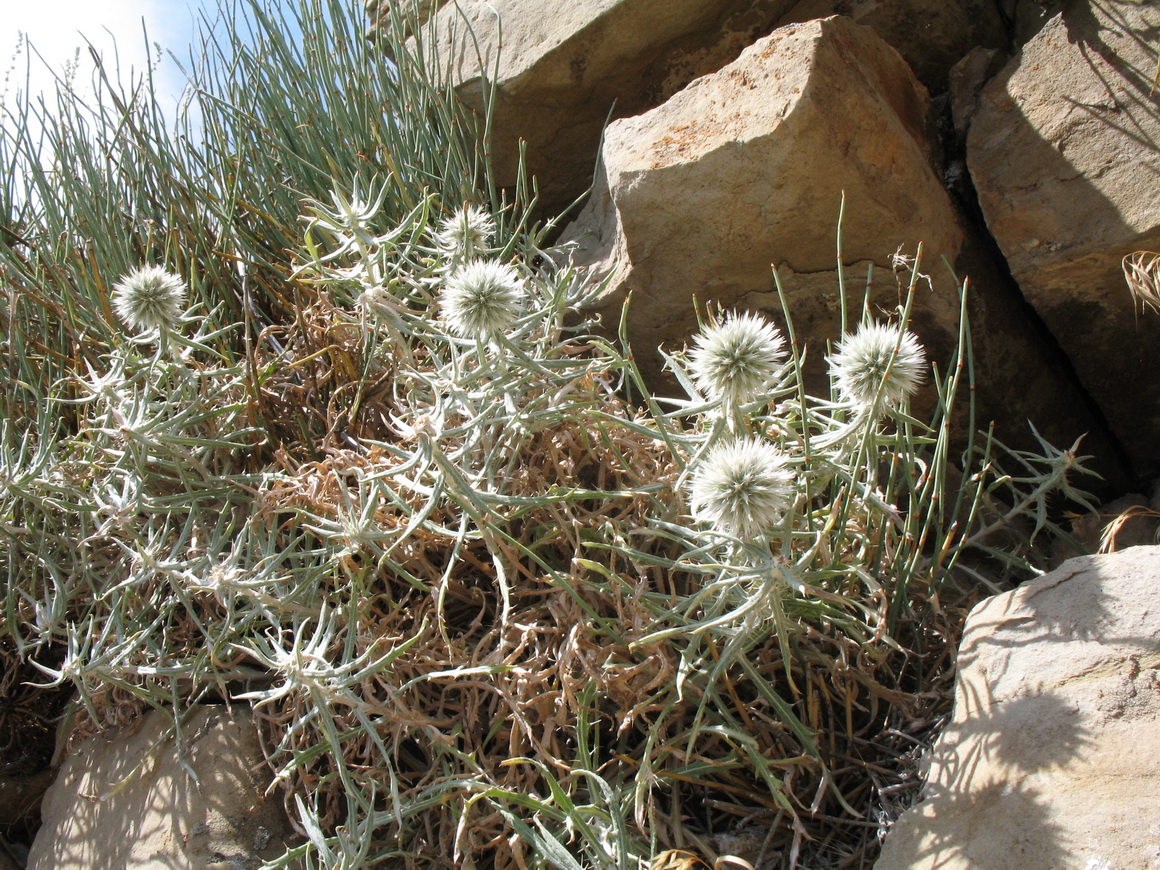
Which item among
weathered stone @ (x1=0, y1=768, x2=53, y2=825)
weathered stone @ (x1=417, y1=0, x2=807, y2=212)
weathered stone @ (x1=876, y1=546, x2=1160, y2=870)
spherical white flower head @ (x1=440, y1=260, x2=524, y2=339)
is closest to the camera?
weathered stone @ (x1=876, y1=546, x2=1160, y2=870)

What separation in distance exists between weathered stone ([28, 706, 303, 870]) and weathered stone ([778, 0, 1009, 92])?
231cm

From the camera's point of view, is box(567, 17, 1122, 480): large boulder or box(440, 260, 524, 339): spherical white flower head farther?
box(567, 17, 1122, 480): large boulder

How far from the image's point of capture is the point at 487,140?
2596mm

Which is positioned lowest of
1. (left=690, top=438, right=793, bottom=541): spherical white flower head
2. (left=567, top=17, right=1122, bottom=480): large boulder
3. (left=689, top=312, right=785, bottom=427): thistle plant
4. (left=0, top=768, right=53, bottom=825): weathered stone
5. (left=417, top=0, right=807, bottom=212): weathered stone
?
(left=690, top=438, right=793, bottom=541): spherical white flower head

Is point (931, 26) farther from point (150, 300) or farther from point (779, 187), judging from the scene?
point (150, 300)

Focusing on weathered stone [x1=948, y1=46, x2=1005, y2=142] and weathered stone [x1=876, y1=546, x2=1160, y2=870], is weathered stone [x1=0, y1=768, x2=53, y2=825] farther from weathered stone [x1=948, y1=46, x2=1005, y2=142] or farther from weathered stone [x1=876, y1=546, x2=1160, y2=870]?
weathered stone [x1=948, y1=46, x2=1005, y2=142]

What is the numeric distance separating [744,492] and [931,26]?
75.2 inches

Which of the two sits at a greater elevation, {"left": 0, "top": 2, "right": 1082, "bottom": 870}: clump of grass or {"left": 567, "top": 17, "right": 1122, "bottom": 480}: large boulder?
{"left": 567, "top": 17, "right": 1122, "bottom": 480}: large boulder

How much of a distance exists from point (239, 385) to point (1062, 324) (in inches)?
73.8

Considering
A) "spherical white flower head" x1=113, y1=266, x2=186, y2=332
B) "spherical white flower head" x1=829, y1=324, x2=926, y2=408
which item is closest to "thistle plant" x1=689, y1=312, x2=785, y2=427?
"spherical white flower head" x1=829, y1=324, x2=926, y2=408

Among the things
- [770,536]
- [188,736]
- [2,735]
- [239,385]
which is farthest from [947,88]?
[2,735]

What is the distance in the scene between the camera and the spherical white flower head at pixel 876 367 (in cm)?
140

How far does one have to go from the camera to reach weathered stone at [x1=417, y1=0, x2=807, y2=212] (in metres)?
2.66

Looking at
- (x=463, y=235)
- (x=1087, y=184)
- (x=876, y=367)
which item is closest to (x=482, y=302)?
(x=463, y=235)
